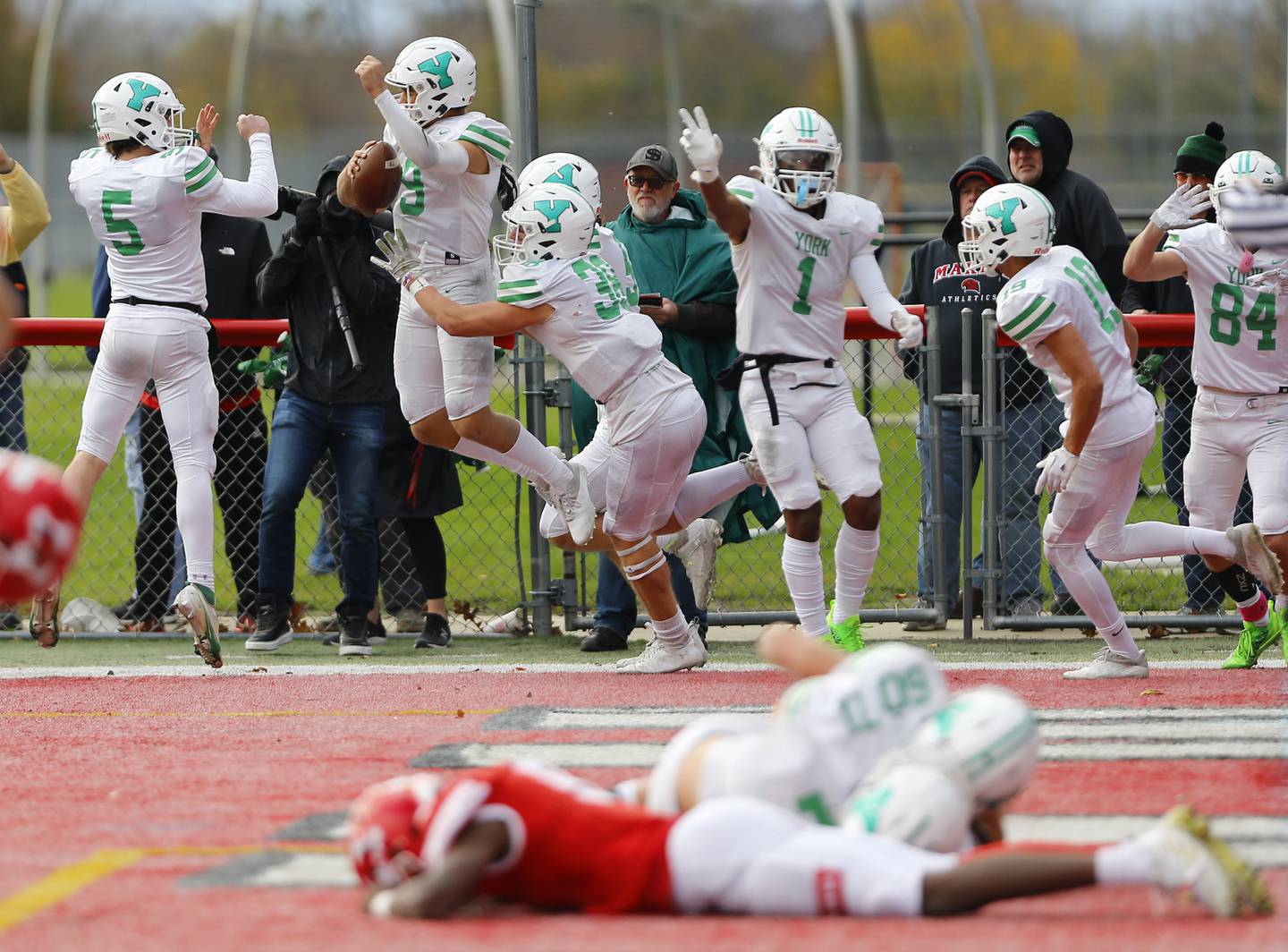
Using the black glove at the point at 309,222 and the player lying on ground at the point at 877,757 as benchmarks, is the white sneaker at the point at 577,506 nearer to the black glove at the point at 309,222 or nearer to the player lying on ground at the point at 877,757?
the black glove at the point at 309,222

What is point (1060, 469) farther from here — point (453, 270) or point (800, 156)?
Result: point (453, 270)

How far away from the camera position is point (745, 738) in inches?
148

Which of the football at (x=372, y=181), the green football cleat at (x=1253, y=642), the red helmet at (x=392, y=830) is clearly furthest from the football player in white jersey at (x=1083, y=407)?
the red helmet at (x=392, y=830)

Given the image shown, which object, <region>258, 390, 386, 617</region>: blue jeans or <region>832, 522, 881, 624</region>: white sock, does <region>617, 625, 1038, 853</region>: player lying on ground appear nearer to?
<region>832, 522, 881, 624</region>: white sock

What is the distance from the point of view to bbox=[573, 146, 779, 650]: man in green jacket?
27.1 feet

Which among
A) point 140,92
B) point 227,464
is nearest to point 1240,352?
point 140,92

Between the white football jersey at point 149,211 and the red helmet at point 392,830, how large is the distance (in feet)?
14.7

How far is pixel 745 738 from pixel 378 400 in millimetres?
4873

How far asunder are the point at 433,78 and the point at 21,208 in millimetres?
1834

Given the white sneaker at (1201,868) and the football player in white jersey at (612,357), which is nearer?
the white sneaker at (1201,868)

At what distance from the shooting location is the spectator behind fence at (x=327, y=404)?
26.9 feet

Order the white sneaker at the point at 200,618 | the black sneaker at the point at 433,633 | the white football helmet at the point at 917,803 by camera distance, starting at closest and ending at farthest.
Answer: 1. the white football helmet at the point at 917,803
2. the white sneaker at the point at 200,618
3. the black sneaker at the point at 433,633

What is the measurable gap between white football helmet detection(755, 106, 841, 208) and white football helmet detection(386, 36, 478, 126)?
128 cm

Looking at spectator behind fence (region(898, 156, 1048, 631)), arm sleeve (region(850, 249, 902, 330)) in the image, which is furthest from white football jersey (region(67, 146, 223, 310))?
spectator behind fence (region(898, 156, 1048, 631))
